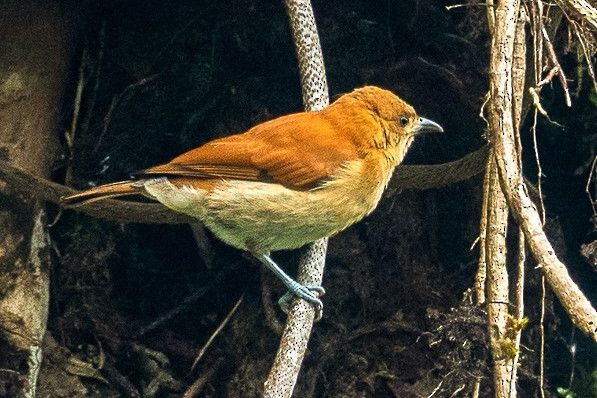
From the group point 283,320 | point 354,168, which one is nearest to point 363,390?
point 283,320

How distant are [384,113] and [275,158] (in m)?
0.52

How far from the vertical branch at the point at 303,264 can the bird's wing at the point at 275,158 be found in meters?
0.30

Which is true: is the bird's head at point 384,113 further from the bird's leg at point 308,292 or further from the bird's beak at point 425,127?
the bird's leg at point 308,292

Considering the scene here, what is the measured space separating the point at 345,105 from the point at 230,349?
1346 mm

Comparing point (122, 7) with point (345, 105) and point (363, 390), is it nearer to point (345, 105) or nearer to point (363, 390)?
point (345, 105)

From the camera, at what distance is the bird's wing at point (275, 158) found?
3627 millimetres

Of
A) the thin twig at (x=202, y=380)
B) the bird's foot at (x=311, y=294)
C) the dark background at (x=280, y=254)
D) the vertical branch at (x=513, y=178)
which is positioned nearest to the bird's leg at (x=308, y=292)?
the bird's foot at (x=311, y=294)

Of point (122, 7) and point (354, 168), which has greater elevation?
point (122, 7)

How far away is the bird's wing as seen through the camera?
3.63 m

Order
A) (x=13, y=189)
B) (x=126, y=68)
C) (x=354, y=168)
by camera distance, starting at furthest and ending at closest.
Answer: (x=126, y=68) → (x=13, y=189) → (x=354, y=168)

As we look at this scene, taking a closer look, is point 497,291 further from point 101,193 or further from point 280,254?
point 280,254

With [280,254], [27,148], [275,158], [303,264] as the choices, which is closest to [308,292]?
[303,264]

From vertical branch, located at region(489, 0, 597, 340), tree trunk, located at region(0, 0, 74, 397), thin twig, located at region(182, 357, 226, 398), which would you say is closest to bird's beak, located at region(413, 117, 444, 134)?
vertical branch, located at region(489, 0, 597, 340)

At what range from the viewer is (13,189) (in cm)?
420
